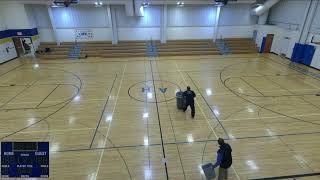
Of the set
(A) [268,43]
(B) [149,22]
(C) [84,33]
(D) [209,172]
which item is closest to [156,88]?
(D) [209,172]

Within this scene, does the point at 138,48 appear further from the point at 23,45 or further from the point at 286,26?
the point at 286,26

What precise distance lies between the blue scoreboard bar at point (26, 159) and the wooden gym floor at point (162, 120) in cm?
259

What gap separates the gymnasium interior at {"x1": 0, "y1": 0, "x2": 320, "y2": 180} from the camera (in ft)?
21.1

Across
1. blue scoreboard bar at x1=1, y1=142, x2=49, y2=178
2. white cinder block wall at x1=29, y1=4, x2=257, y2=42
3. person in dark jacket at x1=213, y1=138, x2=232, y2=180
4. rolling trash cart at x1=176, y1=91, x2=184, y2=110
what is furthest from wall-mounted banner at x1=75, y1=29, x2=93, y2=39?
person in dark jacket at x1=213, y1=138, x2=232, y2=180

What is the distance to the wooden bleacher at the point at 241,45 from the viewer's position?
21.6 meters

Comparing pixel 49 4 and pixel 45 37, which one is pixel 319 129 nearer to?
pixel 49 4

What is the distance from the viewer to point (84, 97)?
11.3 meters

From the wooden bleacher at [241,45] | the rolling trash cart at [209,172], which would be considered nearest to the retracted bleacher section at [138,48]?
the wooden bleacher at [241,45]

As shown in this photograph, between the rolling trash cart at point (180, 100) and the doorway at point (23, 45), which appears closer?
the rolling trash cart at point (180, 100)

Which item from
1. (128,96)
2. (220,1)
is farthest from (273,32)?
(128,96)

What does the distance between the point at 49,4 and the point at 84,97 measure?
12857 mm

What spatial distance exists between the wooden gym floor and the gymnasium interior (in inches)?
1.9

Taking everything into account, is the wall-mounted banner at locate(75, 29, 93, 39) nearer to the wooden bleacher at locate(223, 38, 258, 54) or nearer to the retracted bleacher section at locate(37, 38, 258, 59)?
the retracted bleacher section at locate(37, 38, 258, 59)

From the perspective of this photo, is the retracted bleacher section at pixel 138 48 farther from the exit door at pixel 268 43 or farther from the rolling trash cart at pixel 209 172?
the rolling trash cart at pixel 209 172
